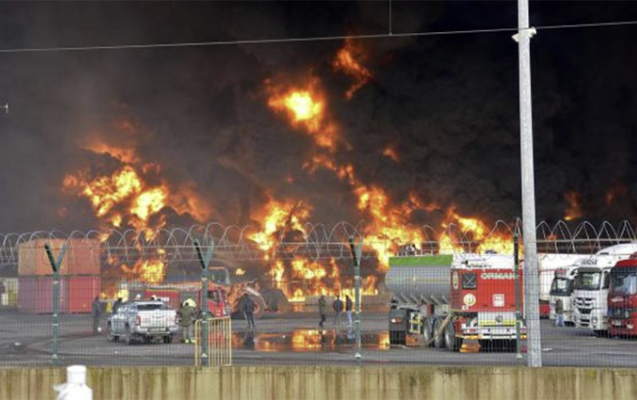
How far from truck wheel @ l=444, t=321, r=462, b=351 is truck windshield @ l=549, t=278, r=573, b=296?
12225 millimetres

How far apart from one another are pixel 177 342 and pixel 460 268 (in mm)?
9964

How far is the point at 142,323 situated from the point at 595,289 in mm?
15721

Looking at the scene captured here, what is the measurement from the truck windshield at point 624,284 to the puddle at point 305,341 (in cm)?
775

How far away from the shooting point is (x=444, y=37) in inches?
3282

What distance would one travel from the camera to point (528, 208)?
55.8ft

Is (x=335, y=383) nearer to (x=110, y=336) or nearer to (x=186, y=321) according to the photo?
(x=186, y=321)

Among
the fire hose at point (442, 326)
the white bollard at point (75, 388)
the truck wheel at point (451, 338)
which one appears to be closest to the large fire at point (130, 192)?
the fire hose at point (442, 326)

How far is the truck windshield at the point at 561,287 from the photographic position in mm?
40084

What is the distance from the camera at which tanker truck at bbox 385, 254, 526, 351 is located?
28016mm

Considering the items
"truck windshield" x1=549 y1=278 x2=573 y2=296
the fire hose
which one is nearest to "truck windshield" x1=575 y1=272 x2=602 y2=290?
"truck windshield" x1=549 y1=278 x2=573 y2=296

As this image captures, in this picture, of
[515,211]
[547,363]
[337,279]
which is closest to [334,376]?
[547,363]

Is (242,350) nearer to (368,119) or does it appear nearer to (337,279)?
(337,279)

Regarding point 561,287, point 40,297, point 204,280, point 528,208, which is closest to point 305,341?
point 561,287

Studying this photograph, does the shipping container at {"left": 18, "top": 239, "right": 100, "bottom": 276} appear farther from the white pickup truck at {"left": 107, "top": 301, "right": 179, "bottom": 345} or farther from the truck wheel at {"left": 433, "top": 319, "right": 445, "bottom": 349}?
the truck wheel at {"left": 433, "top": 319, "right": 445, "bottom": 349}
